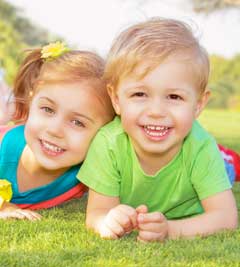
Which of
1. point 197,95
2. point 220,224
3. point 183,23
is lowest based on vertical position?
point 220,224

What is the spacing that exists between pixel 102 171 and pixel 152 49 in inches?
24.2

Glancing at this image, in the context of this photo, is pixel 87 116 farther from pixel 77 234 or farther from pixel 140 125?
pixel 77 234

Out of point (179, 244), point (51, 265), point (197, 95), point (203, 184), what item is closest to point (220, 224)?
point (203, 184)

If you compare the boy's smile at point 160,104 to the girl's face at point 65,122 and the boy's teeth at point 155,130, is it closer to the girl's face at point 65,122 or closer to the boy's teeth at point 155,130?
the boy's teeth at point 155,130

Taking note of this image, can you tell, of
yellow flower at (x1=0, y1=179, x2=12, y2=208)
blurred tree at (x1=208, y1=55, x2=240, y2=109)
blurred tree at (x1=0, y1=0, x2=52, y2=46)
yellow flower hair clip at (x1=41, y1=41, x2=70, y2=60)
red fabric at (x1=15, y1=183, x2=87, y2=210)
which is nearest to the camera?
yellow flower at (x1=0, y1=179, x2=12, y2=208)

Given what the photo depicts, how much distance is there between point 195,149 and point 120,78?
496 mm

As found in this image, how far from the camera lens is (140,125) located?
2.94m

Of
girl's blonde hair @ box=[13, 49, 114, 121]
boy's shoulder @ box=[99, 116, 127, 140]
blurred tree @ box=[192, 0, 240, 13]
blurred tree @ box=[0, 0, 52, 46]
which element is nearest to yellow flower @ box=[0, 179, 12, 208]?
girl's blonde hair @ box=[13, 49, 114, 121]

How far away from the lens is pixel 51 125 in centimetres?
317

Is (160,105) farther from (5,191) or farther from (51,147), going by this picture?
(5,191)

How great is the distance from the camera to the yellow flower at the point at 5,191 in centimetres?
330

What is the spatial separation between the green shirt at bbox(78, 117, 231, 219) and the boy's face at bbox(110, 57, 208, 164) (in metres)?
0.12

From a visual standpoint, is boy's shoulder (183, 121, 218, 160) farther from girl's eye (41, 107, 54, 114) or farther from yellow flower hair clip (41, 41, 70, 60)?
yellow flower hair clip (41, 41, 70, 60)

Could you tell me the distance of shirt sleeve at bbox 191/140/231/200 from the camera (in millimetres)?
3047
